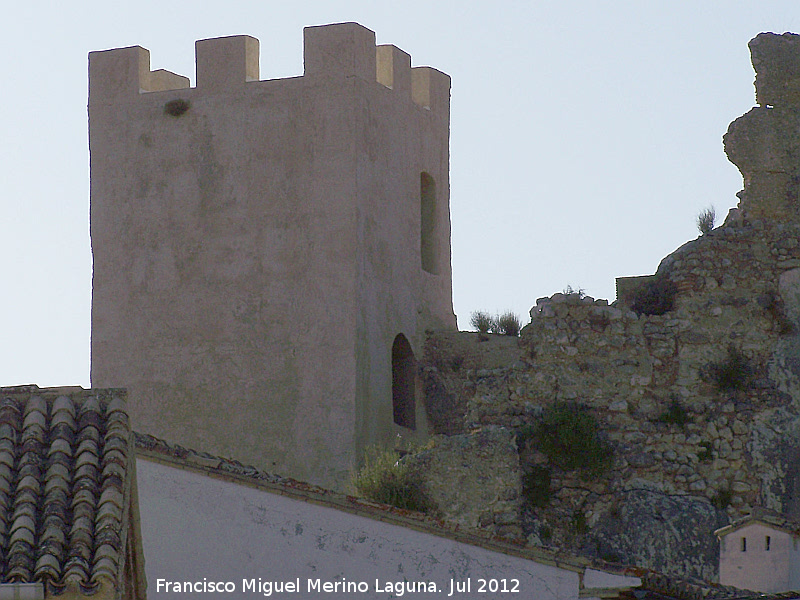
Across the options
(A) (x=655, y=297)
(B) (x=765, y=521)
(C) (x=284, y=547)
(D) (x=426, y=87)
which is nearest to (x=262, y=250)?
(D) (x=426, y=87)

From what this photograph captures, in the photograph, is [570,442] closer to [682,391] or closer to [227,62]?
[682,391]

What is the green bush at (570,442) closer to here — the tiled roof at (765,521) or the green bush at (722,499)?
the green bush at (722,499)

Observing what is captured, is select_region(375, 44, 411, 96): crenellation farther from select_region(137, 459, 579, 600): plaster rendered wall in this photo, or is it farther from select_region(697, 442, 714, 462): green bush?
select_region(137, 459, 579, 600): plaster rendered wall

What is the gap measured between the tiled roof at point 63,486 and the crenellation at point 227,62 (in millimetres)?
11028

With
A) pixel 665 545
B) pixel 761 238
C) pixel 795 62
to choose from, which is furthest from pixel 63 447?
pixel 795 62

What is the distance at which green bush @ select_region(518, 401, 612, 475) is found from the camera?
61.3 feet

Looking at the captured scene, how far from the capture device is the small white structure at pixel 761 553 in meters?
16.3

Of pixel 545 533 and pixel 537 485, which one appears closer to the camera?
pixel 545 533

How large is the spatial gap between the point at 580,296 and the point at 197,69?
21.1ft

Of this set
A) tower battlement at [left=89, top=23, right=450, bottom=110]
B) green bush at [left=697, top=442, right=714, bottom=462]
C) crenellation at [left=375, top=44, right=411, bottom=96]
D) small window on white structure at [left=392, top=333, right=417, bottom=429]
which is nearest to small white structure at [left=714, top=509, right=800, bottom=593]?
green bush at [left=697, top=442, right=714, bottom=462]

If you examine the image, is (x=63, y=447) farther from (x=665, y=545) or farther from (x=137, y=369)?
(x=137, y=369)

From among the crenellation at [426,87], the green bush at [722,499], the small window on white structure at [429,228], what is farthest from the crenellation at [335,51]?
the green bush at [722,499]

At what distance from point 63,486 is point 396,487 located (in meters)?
7.34

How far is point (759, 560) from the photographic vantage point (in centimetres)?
1672
